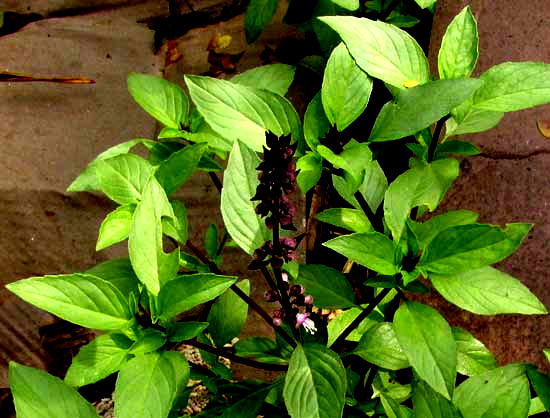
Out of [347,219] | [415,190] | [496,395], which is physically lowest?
[496,395]

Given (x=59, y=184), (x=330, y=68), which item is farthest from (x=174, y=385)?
(x=59, y=184)

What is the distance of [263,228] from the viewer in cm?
128

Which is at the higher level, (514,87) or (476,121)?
(514,87)

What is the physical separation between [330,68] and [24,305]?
141 cm

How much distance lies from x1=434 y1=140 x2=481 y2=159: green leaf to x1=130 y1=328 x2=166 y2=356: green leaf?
0.79m

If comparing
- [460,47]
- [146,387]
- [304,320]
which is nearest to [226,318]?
[304,320]

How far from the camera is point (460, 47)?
147cm

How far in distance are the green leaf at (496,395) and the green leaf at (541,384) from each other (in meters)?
0.02

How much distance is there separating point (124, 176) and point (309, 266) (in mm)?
450

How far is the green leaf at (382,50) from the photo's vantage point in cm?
144

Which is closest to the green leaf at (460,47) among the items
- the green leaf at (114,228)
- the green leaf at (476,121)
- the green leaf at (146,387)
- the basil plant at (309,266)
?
the basil plant at (309,266)

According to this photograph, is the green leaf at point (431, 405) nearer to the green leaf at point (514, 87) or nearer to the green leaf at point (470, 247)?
the green leaf at point (470, 247)

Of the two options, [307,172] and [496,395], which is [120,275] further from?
[496,395]

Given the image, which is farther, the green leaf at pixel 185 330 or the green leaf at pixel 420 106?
the green leaf at pixel 420 106
